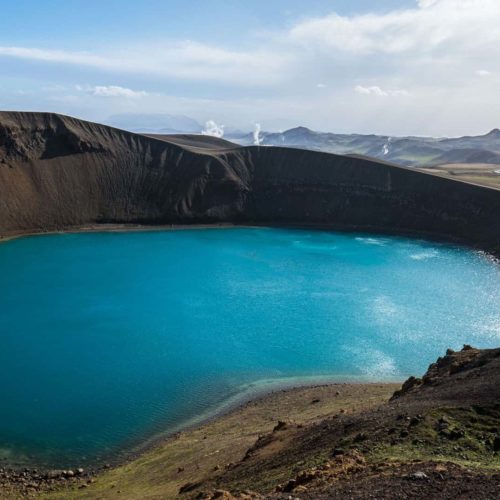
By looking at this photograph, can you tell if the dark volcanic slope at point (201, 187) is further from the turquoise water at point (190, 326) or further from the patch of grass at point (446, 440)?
the patch of grass at point (446, 440)

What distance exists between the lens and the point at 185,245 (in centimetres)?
7506

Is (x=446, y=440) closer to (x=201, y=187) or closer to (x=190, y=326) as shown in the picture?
(x=190, y=326)

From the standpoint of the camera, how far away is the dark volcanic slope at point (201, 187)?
269 feet

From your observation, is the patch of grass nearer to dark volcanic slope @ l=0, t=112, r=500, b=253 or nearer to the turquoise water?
the turquoise water

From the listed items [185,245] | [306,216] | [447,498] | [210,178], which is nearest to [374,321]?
[447,498]

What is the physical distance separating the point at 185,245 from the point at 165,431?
49.4 m

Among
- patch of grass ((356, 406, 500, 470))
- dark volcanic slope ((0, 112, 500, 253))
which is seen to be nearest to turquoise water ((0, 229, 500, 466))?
dark volcanic slope ((0, 112, 500, 253))

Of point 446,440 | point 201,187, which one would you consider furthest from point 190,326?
Result: point 201,187

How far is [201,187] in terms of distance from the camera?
9262 centimetres

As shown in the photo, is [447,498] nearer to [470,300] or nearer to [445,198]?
[470,300]

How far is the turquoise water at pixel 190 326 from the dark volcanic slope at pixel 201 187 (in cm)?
1146

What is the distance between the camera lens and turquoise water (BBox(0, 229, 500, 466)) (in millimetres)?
28500

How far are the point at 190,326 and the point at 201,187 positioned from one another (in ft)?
177

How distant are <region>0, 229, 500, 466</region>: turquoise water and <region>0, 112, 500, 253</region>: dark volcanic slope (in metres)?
11.5
